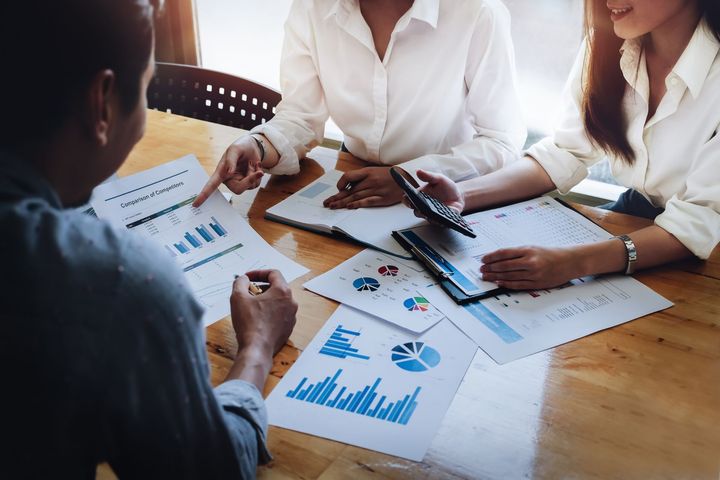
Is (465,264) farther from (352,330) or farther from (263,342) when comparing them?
(263,342)

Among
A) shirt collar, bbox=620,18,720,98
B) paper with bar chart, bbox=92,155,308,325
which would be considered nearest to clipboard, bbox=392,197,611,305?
paper with bar chart, bbox=92,155,308,325

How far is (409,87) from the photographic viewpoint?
1.52 m

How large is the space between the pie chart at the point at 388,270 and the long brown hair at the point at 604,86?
613 mm

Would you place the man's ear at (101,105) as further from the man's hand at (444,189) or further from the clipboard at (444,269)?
the man's hand at (444,189)

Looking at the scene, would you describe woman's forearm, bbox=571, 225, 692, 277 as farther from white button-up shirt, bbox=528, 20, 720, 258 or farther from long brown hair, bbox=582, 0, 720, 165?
long brown hair, bbox=582, 0, 720, 165

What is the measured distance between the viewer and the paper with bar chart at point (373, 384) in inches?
31.0

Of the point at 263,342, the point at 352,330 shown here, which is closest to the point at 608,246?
the point at 352,330

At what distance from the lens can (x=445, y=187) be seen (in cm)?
128

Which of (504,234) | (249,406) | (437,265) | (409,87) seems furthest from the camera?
(409,87)

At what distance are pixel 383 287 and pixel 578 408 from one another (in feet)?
1.20

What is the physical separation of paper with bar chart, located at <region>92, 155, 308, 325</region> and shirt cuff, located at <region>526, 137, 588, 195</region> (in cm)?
64

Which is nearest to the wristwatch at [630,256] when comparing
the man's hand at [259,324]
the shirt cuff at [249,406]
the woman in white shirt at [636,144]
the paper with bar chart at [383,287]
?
the woman in white shirt at [636,144]

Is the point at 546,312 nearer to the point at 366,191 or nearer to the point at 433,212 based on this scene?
the point at 433,212

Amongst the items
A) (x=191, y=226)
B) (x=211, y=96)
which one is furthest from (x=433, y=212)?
(x=211, y=96)
